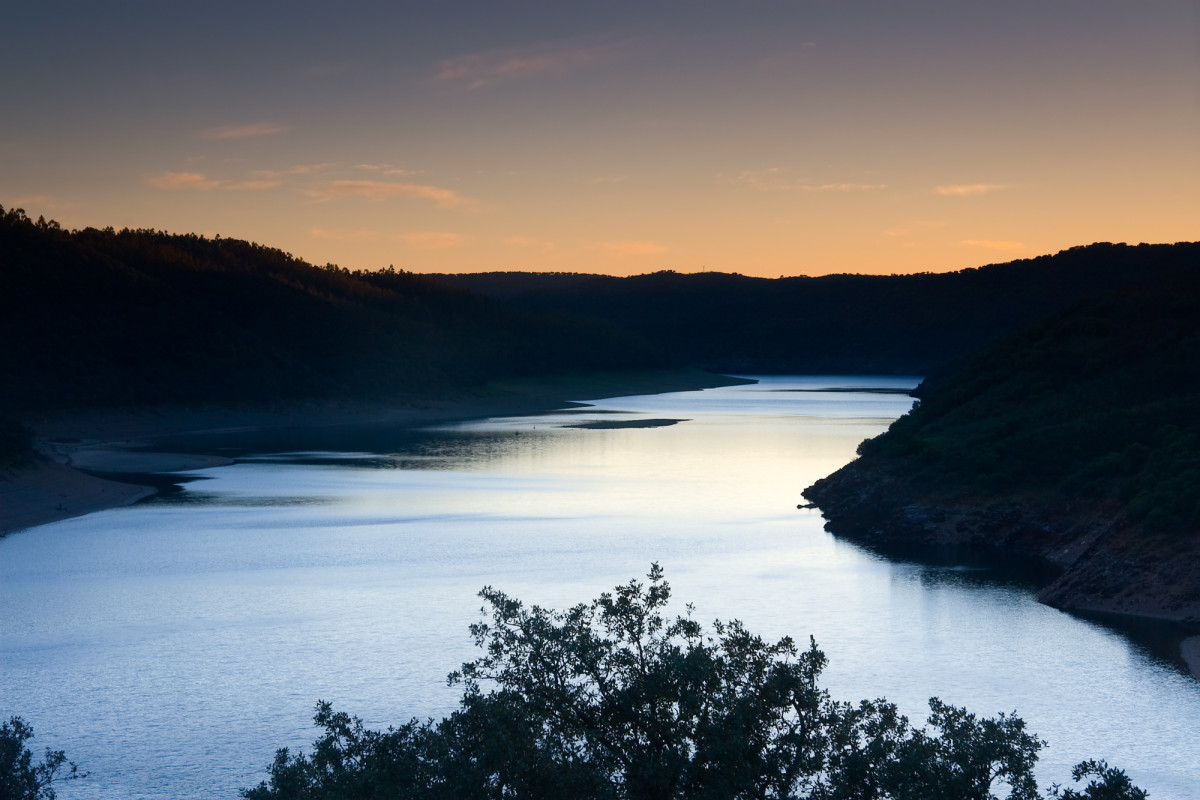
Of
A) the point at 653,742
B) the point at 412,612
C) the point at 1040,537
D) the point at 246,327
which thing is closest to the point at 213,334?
the point at 246,327

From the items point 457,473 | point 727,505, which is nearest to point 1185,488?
point 727,505

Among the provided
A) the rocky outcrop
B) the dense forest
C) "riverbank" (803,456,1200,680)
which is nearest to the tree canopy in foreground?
"riverbank" (803,456,1200,680)

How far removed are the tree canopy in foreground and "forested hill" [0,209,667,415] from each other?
213 feet

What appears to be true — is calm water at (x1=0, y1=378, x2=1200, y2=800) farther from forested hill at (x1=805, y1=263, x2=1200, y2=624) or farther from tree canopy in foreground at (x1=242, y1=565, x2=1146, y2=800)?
tree canopy in foreground at (x1=242, y1=565, x2=1146, y2=800)

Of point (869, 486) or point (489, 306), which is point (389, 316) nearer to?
point (489, 306)

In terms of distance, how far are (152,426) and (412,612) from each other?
58802 millimetres

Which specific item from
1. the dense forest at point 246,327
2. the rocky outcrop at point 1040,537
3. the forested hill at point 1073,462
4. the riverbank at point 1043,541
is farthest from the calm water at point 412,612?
the dense forest at point 246,327

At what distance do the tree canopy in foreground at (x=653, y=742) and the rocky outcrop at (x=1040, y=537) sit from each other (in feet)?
50.7

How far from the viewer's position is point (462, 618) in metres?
25.8

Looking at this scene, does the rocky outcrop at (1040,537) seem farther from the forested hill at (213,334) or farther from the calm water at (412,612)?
the forested hill at (213,334)

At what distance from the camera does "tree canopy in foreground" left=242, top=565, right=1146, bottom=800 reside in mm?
10555

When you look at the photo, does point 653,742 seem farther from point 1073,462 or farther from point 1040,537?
point 1073,462

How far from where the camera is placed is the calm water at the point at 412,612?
60.7ft

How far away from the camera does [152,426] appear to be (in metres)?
79.9
